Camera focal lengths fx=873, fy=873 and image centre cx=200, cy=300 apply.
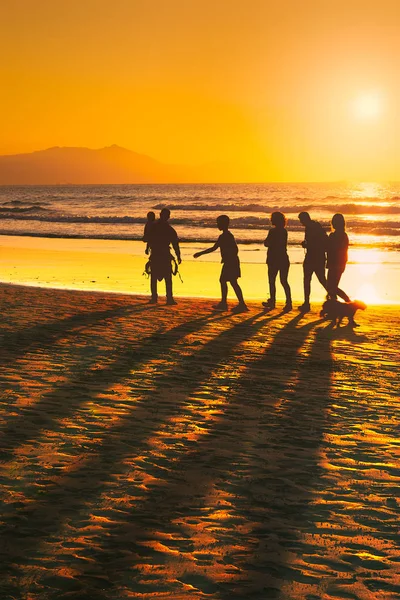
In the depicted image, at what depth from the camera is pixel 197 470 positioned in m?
5.44

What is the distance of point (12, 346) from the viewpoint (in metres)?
9.93

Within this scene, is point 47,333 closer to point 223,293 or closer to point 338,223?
point 223,293

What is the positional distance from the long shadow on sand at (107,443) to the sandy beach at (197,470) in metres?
0.02

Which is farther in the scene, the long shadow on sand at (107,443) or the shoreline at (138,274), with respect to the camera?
the shoreline at (138,274)

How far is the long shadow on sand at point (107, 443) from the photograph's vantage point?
4.38 metres

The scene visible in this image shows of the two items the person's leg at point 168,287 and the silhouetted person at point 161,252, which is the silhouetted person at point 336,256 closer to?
the silhouetted person at point 161,252

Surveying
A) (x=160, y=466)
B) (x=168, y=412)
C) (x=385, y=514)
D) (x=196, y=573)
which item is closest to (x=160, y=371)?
(x=168, y=412)

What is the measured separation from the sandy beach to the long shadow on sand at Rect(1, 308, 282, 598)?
0.05ft

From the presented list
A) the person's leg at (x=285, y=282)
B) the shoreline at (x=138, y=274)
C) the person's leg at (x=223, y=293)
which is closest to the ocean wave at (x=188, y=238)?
the shoreline at (x=138, y=274)

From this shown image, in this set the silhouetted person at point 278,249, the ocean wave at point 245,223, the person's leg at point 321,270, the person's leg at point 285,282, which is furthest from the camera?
the ocean wave at point 245,223

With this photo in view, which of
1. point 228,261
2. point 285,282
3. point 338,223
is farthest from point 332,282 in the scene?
point 228,261

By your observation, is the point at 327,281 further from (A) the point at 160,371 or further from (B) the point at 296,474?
(B) the point at 296,474

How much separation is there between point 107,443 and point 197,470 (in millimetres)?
841

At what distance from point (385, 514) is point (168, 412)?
2528mm
